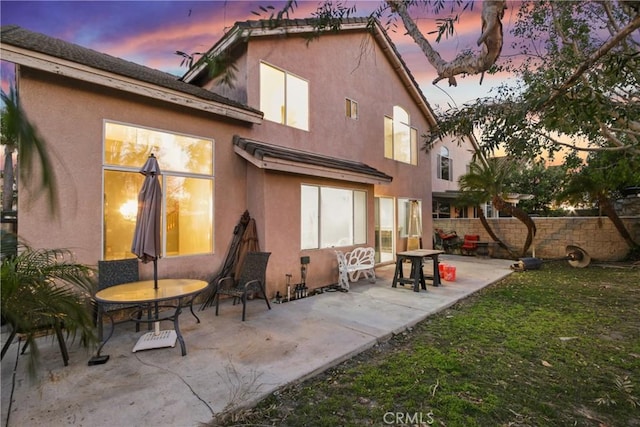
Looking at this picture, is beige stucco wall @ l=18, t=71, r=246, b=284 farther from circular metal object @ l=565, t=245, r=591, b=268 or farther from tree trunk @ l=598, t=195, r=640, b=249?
tree trunk @ l=598, t=195, r=640, b=249

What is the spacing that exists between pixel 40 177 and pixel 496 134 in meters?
5.01

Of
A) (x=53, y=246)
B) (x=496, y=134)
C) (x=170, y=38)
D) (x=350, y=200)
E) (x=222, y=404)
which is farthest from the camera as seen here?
(x=350, y=200)

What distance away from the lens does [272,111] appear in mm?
8109

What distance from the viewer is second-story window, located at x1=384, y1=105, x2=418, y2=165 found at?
12.0 meters

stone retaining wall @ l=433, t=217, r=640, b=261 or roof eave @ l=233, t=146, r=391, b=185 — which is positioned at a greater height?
roof eave @ l=233, t=146, r=391, b=185

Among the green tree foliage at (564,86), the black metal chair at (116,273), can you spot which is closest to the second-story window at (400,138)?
the green tree foliage at (564,86)

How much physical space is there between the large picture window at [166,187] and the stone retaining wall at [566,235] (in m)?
13.1

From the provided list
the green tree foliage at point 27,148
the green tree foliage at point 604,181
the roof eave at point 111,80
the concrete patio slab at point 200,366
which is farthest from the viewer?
the green tree foliage at point 604,181

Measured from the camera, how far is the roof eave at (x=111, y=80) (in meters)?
4.40

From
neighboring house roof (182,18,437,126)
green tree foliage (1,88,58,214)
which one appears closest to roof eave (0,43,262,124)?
neighboring house roof (182,18,437,126)

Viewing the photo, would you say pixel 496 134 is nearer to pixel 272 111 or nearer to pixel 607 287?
pixel 272 111

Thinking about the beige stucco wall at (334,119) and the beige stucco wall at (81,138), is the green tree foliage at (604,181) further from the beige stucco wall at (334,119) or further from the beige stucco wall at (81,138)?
the beige stucco wall at (81,138)

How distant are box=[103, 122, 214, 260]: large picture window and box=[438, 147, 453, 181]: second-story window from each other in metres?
16.3

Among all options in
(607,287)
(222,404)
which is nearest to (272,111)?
(222,404)
